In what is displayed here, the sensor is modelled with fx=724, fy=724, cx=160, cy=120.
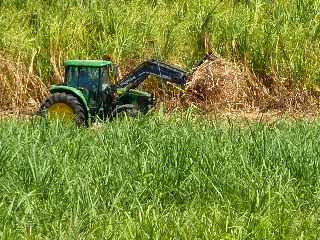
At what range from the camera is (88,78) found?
10.1 m

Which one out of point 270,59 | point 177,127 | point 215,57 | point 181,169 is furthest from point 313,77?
point 181,169

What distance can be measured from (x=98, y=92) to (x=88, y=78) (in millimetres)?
249

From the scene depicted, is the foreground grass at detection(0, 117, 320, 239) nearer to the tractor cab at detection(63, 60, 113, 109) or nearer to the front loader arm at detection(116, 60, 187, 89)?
the tractor cab at detection(63, 60, 113, 109)

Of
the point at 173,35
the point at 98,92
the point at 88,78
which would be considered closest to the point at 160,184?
the point at 98,92

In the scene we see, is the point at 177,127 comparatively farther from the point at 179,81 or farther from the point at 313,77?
the point at 313,77

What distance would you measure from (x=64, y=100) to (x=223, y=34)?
371 cm

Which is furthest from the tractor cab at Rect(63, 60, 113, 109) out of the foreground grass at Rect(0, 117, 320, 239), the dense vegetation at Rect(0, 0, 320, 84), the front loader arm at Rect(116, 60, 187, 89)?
the foreground grass at Rect(0, 117, 320, 239)

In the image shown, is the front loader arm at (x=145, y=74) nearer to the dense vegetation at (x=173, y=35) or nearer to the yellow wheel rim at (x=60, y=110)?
the yellow wheel rim at (x=60, y=110)

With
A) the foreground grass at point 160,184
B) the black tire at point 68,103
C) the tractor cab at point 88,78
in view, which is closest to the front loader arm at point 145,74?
the tractor cab at point 88,78

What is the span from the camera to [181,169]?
Answer: 5012mm

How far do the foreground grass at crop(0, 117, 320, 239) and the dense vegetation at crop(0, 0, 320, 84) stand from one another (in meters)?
5.86

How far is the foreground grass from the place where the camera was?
413 cm

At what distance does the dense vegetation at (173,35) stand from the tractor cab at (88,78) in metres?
1.86

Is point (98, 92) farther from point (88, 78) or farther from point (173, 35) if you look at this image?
point (173, 35)
